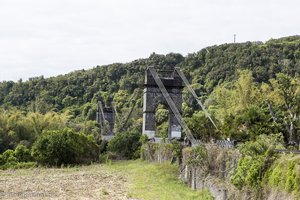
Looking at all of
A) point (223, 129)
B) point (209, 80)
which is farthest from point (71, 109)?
point (223, 129)

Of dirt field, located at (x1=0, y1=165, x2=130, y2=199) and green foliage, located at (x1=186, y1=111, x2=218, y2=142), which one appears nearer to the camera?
dirt field, located at (x1=0, y1=165, x2=130, y2=199)

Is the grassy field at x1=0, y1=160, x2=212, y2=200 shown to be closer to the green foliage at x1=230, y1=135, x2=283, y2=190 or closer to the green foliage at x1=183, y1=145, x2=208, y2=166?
the green foliage at x1=183, y1=145, x2=208, y2=166

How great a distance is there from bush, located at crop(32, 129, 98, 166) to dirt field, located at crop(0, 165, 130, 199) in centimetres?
514

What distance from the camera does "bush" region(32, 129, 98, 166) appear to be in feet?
107

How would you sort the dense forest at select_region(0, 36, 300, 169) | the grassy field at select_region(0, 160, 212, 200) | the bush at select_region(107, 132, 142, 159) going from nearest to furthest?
the grassy field at select_region(0, 160, 212, 200) → the dense forest at select_region(0, 36, 300, 169) → the bush at select_region(107, 132, 142, 159)

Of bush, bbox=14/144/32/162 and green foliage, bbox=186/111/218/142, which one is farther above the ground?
green foliage, bbox=186/111/218/142

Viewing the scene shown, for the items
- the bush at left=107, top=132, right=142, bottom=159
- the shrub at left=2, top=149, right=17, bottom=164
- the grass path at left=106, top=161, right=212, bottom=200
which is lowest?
the shrub at left=2, top=149, right=17, bottom=164

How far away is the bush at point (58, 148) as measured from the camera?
1288 inches

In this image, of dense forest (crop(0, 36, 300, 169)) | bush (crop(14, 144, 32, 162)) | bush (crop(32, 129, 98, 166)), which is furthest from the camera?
bush (crop(14, 144, 32, 162))

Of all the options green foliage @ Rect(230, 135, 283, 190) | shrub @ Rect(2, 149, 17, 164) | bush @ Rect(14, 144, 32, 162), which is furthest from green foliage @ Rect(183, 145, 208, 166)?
bush @ Rect(14, 144, 32, 162)

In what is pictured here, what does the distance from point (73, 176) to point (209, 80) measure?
31.7 m

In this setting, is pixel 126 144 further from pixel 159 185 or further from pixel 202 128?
pixel 159 185

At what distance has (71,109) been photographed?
223ft

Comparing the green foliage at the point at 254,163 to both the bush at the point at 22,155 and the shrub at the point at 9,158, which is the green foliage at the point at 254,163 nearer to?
the shrub at the point at 9,158
